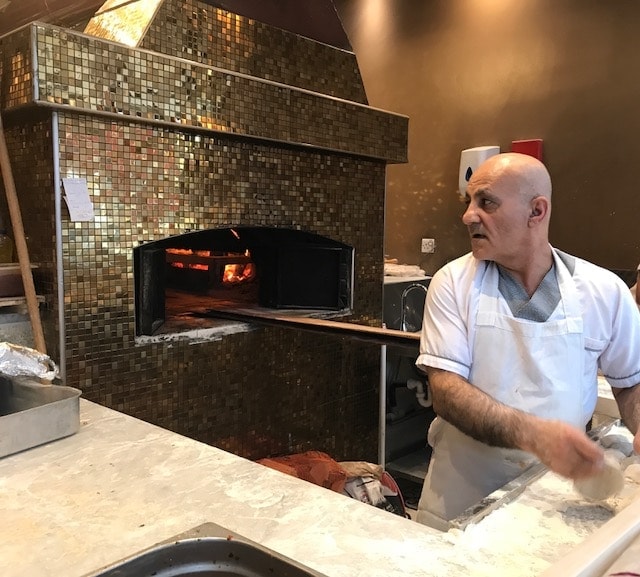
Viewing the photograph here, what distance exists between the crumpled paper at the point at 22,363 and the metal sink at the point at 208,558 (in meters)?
0.66

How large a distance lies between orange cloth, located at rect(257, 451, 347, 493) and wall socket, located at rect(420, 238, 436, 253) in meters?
2.50

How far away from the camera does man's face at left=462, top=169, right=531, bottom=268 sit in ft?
4.80

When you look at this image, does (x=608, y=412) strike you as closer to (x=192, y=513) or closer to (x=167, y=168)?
(x=192, y=513)

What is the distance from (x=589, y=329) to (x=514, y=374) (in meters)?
0.21

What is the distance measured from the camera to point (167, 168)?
1837 millimetres

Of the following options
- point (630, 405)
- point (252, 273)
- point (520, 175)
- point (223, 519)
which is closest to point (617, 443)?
point (630, 405)

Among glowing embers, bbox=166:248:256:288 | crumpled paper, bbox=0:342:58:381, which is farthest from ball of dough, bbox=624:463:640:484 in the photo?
glowing embers, bbox=166:248:256:288

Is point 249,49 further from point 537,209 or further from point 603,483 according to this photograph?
point 603,483

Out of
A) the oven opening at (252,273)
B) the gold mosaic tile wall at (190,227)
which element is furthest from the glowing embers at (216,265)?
the gold mosaic tile wall at (190,227)

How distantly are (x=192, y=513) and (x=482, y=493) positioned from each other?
32.6 inches

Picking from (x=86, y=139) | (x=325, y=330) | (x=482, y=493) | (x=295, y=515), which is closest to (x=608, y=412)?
(x=482, y=493)

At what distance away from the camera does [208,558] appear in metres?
0.78

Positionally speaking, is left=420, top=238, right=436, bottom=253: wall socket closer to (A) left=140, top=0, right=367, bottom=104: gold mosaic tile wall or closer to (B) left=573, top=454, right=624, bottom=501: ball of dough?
(A) left=140, top=0, right=367, bottom=104: gold mosaic tile wall

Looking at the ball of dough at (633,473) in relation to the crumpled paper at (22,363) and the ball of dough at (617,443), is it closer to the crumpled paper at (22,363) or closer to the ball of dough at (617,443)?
the ball of dough at (617,443)
